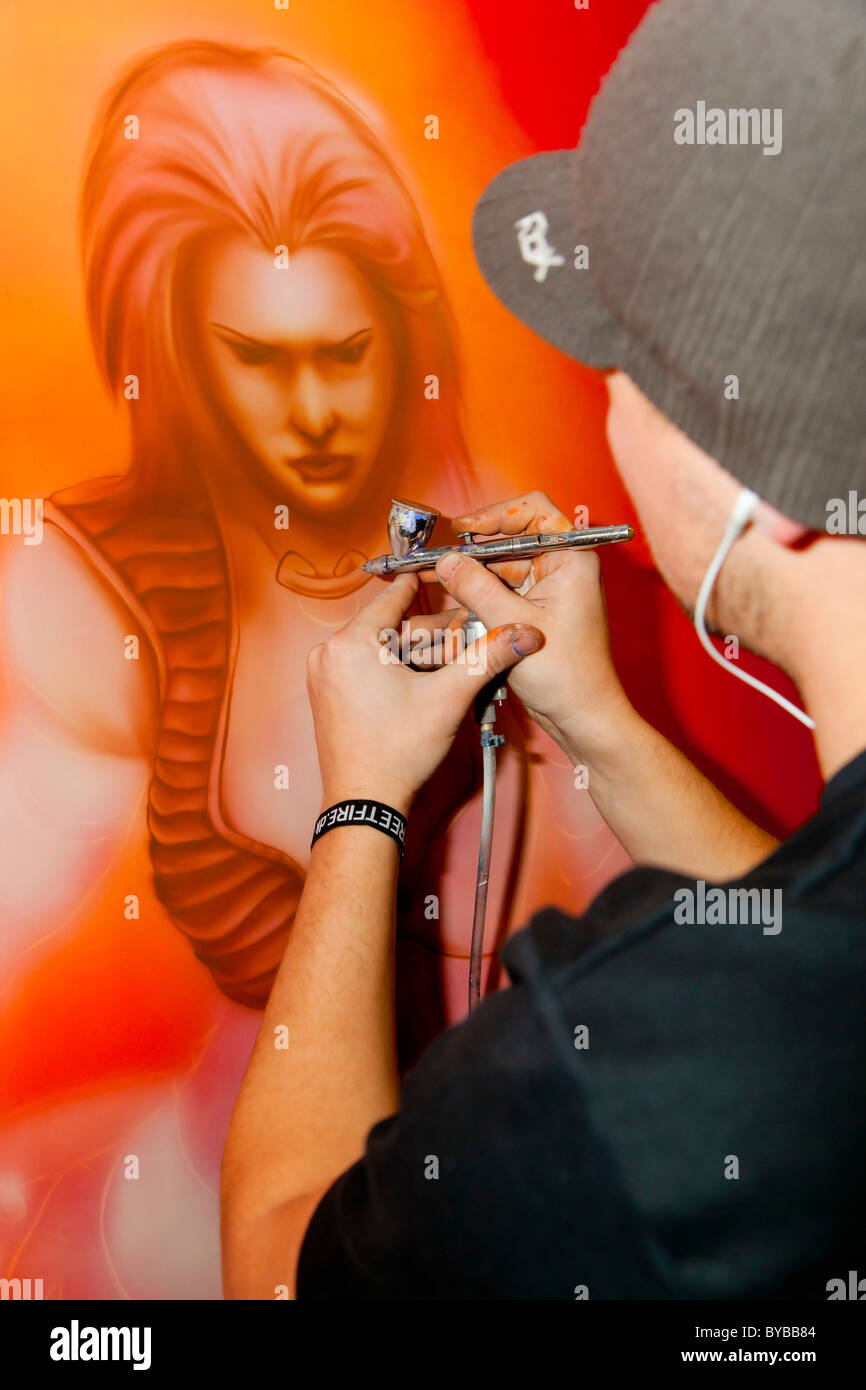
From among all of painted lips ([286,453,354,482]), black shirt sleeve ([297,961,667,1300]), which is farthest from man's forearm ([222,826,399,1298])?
painted lips ([286,453,354,482])

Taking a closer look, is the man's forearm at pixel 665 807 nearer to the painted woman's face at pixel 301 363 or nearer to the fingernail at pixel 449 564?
the fingernail at pixel 449 564

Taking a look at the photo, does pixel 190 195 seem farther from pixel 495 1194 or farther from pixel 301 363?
pixel 495 1194

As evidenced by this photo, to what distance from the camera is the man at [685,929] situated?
22.0 inches

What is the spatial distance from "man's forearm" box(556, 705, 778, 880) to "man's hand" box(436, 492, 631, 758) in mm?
20

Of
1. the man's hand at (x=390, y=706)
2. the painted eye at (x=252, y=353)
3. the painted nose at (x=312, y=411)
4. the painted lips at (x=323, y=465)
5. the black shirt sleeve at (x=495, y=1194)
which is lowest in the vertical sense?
the black shirt sleeve at (x=495, y=1194)

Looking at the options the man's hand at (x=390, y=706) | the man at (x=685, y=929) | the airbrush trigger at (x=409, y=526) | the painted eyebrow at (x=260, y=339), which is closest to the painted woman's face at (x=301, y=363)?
the painted eyebrow at (x=260, y=339)

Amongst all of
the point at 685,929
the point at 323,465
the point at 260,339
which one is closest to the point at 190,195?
the point at 260,339

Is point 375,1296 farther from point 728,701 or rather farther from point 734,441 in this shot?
point 728,701

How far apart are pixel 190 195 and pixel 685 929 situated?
1.00 meters

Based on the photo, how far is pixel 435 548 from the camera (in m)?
1.13

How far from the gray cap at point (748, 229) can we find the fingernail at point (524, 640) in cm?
36
